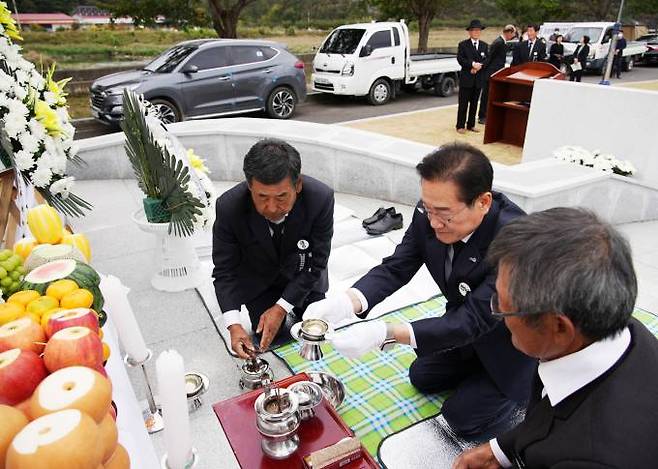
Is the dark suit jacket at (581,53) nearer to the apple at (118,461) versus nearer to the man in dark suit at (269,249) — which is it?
the man in dark suit at (269,249)

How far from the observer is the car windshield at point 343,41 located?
10.7m

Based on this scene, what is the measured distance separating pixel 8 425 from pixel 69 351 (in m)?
0.26

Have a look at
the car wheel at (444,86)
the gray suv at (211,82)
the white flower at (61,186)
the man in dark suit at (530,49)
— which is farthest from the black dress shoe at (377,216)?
the car wheel at (444,86)

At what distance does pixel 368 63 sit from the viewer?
35.2 ft

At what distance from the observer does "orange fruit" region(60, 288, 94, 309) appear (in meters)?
1.68

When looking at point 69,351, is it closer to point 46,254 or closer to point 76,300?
point 76,300

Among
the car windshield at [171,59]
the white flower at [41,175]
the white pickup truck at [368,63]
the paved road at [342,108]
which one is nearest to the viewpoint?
the white flower at [41,175]

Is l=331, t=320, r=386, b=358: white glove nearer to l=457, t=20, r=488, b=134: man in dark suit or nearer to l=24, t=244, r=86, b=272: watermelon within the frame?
l=24, t=244, r=86, b=272: watermelon

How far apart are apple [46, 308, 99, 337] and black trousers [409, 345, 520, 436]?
1.29 meters

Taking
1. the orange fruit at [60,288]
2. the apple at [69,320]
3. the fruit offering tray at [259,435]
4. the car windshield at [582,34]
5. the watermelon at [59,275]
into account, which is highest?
the car windshield at [582,34]

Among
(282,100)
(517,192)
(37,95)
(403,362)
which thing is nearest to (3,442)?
(403,362)

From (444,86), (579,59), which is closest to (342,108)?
(444,86)

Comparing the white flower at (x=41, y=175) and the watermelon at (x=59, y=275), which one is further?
A: the white flower at (x=41, y=175)

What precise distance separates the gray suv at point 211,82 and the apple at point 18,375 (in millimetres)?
7190
